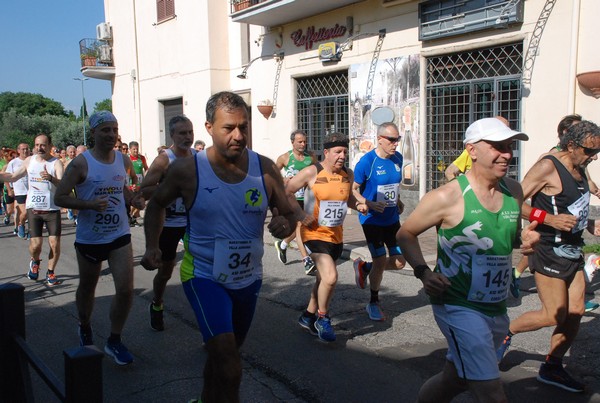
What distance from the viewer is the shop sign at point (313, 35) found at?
14.5m

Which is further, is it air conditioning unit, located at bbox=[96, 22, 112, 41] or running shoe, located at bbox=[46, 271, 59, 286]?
air conditioning unit, located at bbox=[96, 22, 112, 41]

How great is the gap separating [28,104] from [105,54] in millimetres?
71327

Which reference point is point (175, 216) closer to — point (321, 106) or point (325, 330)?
point (325, 330)

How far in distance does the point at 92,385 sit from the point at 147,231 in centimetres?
188

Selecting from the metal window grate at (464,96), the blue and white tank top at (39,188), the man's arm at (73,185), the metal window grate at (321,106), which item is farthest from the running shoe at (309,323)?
the metal window grate at (321,106)

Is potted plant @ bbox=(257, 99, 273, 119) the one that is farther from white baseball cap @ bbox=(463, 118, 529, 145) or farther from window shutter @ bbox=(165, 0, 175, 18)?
white baseball cap @ bbox=(463, 118, 529, 145)

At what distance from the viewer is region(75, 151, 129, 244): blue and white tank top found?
4.92 metres

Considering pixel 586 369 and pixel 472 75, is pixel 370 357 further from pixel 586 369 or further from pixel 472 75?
pixel 472 75

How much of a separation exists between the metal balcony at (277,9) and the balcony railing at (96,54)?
9888 mm

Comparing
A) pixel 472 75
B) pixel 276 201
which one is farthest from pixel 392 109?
pixel 276 201

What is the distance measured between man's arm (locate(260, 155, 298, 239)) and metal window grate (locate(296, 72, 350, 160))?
11095mm

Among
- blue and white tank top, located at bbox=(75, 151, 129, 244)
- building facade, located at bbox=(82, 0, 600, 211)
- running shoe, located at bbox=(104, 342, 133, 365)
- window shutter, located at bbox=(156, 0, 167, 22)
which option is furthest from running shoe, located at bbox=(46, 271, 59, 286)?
window shutter, located at bbox=(156, 0, 167, 22)

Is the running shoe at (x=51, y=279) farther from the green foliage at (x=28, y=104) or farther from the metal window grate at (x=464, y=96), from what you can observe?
the green foliage at (x=28, y=104)

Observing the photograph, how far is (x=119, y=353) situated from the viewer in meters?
4.72
